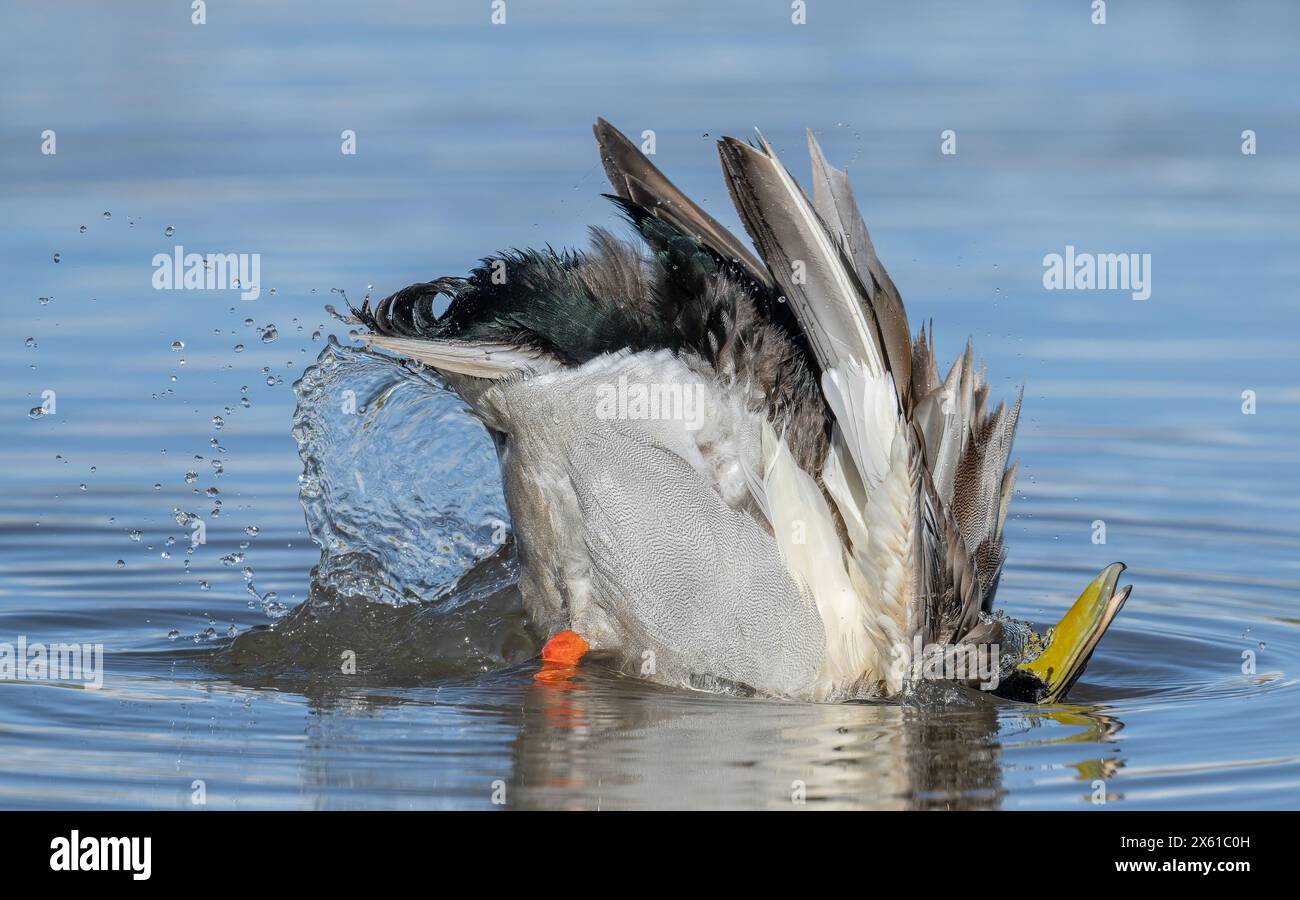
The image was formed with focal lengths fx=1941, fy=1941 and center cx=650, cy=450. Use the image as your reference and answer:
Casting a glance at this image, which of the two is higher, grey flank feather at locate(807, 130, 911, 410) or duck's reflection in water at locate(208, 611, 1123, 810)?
grey flank feather at locate(807, 130, 911, 410)

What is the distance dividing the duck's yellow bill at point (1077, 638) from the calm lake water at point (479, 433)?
94 mm

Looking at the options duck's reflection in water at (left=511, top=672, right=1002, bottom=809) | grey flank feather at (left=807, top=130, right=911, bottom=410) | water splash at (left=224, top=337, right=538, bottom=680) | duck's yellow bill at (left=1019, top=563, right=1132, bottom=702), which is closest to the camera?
duck's reflection in water at (left=511, top=672, right=1002, bottom=809)

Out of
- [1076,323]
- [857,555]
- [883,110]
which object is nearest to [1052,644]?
[857,555]

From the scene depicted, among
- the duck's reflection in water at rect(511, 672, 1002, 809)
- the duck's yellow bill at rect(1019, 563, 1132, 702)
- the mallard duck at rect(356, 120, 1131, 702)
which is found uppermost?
the mallard duck at rect(356, 120, 1131, 702)

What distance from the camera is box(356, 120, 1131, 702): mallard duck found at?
606cm

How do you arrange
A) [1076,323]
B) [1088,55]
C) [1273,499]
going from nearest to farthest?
[1273,499]
[1076,323]
[1088,55]

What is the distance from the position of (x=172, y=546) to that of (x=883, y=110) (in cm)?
643

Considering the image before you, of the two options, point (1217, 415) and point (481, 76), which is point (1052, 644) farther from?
point (481, 76)

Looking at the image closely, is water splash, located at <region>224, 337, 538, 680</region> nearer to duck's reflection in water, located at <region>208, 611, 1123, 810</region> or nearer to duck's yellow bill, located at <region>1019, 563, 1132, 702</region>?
duck's reflection in water, located at <region>208, 611, 1123, 810</region>

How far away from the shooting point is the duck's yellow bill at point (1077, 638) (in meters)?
6.49

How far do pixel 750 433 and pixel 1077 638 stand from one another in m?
1.33

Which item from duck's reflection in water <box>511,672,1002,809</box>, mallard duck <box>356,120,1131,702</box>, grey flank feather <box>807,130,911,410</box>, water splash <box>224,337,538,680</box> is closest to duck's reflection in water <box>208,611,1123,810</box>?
duck's reflection in water <box>511,672,1002,809</box>

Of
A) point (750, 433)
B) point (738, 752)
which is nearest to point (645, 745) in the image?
point (738, 752)

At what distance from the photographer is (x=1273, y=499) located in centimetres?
930
